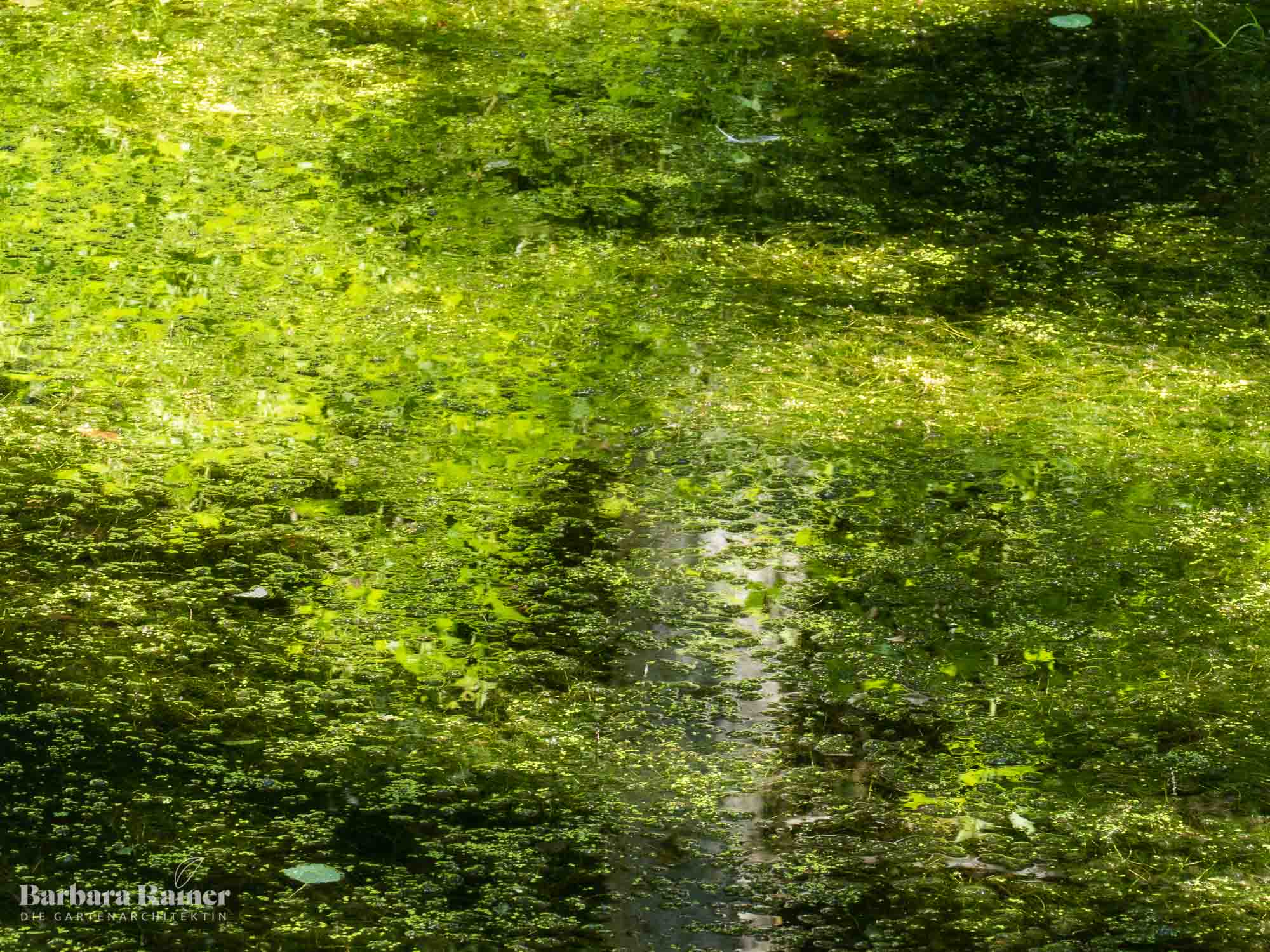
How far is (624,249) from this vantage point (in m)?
3.51

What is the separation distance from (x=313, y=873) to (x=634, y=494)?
3.15 feet

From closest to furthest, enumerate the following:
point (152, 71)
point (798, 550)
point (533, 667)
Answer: point (533, 667)
point (798, 550)
point (152, 71)

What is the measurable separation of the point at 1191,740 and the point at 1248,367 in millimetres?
1158

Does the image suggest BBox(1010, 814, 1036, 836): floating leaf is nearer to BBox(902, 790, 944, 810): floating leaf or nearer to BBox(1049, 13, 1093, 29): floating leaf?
BBox(902, 790, 944, 810): floating leaf

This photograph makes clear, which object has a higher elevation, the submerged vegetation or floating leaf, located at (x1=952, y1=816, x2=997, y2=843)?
the submerged vegetation

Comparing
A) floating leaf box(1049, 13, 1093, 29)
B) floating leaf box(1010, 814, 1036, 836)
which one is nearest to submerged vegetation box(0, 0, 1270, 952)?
floating leaf box(1010, 814, 1036, 836)

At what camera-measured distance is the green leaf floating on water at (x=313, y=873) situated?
6.43ft

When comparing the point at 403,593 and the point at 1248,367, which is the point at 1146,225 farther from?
the point at 403,593

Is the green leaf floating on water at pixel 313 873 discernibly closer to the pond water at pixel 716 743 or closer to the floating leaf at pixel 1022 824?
the pond water at pixel 716 743

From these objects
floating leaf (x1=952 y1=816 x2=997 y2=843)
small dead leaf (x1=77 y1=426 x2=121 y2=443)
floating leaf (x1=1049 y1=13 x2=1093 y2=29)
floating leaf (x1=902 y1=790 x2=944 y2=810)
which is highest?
floating leaf (x1=1049 y1=13 x2=1093 y2=29)

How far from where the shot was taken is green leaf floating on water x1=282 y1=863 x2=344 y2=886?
196 centimetres

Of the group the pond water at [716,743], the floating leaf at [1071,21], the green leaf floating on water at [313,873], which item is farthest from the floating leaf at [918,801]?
the floating leaf at [1071,21]

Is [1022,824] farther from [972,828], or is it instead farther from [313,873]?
[313,873]

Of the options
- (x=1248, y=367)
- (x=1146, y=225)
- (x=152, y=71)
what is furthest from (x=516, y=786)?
(x=152, y=71)
